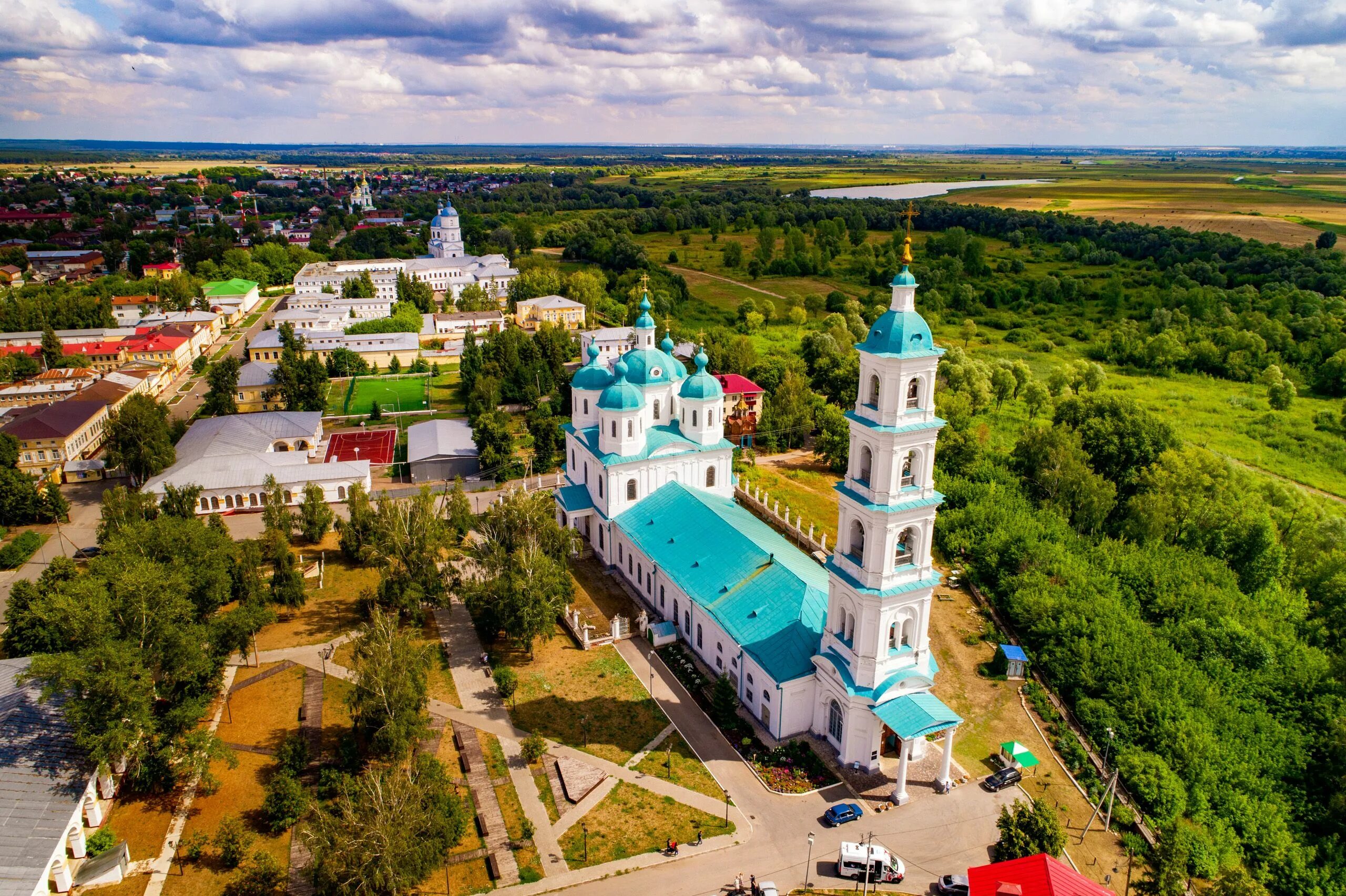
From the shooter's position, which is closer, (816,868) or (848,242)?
(816,868)

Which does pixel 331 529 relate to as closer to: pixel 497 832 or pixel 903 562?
pixel 497 832

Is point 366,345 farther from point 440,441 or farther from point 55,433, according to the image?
point 55,433

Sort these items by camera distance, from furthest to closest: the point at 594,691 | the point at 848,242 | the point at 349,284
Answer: the point at 848,242
the point at 349,284
the point at 594,691

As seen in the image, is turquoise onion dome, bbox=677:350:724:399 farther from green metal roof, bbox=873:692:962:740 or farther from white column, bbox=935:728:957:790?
white column, bbox=935:728:957:790

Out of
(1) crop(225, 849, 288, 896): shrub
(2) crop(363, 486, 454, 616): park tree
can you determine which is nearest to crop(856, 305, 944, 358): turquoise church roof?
(2) crop(363, 486, 454, 616): park tree

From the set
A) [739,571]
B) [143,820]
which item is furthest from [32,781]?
[739,571]

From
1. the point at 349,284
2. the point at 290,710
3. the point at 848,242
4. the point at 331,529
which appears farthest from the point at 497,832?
the point at 848,242

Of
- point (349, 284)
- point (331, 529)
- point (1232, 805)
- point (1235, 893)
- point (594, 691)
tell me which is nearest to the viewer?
point (1235, 893)
